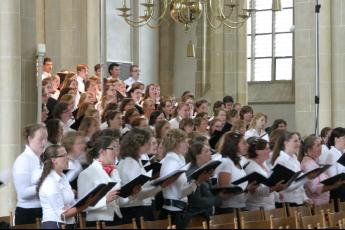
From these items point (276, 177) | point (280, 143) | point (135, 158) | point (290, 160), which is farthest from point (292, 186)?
point (135, 158)

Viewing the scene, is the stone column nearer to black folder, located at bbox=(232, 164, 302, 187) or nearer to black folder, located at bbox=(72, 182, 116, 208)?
black folder, located at bbox=(232, 164, 302, 187)

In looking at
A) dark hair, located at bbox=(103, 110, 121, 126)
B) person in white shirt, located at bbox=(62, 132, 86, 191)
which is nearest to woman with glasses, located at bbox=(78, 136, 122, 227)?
person in white shirt, located at bbox=(62, 132, 86, 191)

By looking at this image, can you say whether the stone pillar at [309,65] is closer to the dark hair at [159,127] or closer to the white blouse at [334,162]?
the white blouse at [334,162]

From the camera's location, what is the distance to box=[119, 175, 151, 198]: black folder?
941 cm

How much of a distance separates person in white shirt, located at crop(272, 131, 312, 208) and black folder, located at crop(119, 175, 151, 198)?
2564mm

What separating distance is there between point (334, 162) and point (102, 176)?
165 inches

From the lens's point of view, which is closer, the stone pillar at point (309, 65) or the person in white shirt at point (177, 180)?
the person in white shirt at point (177, 180)

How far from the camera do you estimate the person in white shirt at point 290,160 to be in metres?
11.7

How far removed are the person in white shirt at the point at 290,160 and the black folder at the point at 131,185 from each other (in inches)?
101

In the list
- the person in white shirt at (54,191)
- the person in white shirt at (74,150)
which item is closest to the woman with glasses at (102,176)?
the person in white shirt at (74,150)

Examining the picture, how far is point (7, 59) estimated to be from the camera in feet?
43.9

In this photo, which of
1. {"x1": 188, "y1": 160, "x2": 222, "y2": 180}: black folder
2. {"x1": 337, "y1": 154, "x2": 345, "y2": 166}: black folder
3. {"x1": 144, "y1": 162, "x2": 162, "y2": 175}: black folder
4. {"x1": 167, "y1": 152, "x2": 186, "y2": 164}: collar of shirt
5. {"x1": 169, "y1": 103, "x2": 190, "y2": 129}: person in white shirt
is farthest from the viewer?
Answer: {"x1": 169, "y1": 103, "x2": 190, "y2": 129}: person in white shirt

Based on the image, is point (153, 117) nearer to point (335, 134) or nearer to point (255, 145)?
point (255, 145)

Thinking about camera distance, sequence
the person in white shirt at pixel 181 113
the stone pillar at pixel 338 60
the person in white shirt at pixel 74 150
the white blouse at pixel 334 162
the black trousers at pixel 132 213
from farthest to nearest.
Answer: the stone pillar at pixel 338 60 < the person in white shirt at pixel 181 113 < the white blouse at pixel 334 162 < the black trousers at pixel 132 213 < the person in white shirt at pixel 74 150
